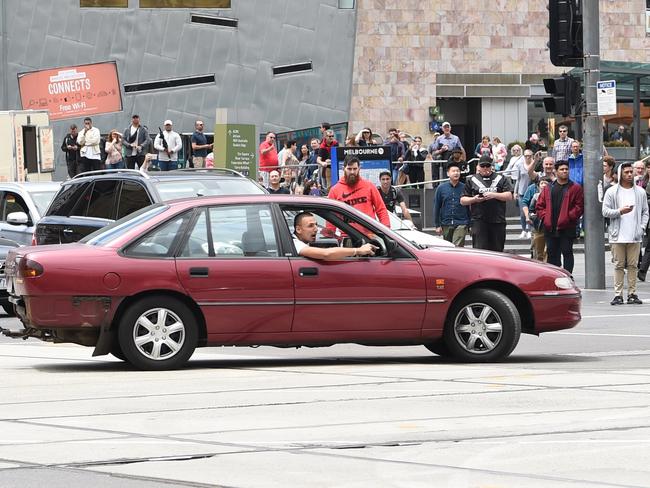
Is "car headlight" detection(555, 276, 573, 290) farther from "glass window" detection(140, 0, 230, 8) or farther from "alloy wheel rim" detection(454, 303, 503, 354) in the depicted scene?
"glass window" detection(140, 0, 230, 8)

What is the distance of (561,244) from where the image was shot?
22203mm

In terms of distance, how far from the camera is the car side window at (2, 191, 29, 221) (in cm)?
2219

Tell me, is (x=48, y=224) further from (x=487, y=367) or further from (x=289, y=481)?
(x=289, y=481)

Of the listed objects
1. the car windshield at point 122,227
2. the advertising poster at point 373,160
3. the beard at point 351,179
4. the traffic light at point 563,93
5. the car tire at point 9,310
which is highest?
the traffic light at point 563,93

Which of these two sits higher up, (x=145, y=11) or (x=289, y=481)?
(x=145, y=11)

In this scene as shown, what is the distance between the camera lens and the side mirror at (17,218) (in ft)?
68.9

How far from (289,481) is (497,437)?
170 cm

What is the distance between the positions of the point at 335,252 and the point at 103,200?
215 inches

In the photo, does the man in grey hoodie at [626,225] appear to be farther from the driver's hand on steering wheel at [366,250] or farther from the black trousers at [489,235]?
the driver's hand on steering wheel at [366,250]

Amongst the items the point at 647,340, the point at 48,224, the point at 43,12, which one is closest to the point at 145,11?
the point at 43,12

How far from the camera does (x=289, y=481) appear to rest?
7.36m

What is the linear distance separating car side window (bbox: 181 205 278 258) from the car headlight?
93.3 inches

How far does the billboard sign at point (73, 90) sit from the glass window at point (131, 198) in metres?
25.5

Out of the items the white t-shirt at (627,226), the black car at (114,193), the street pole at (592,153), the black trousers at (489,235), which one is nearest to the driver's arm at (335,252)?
the black car at (114,193)
